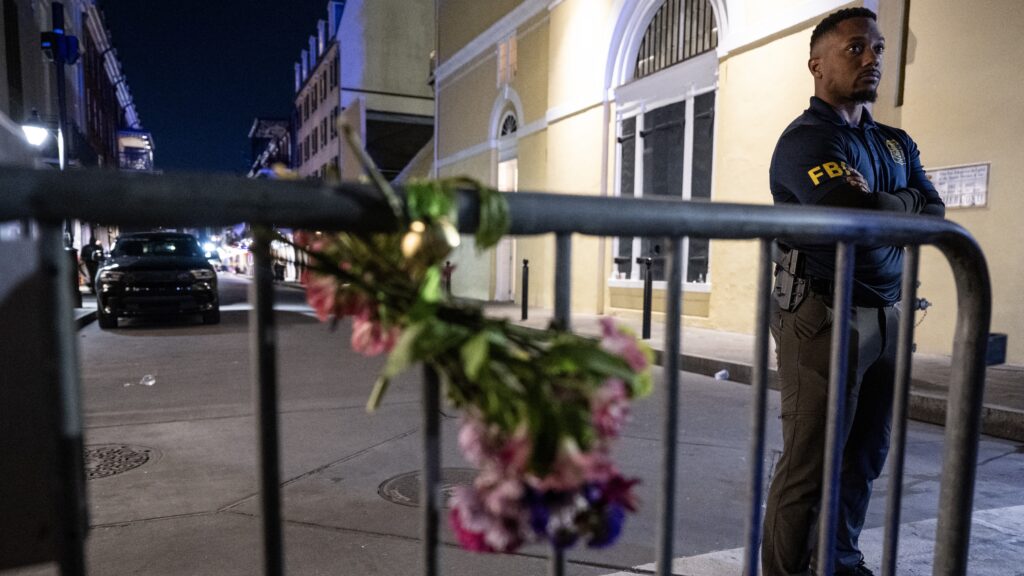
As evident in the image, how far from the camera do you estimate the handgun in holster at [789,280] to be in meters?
2.38

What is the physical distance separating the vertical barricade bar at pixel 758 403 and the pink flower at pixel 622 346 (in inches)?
24.5

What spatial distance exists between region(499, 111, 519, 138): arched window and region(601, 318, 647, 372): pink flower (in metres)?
16.2

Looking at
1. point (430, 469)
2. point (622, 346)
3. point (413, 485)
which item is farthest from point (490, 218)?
point (413, 485)

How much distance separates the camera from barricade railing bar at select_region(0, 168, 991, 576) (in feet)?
2.97

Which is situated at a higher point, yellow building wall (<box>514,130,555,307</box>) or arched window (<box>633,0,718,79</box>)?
arched window (<box>633,0,718,79</box>)

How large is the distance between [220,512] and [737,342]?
701 cm

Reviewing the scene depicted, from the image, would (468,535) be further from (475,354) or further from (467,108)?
(467,108)

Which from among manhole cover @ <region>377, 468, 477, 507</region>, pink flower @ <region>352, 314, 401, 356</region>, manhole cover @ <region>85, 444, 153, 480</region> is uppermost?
pink flower @ <region>352, 314, 401, 356</region>

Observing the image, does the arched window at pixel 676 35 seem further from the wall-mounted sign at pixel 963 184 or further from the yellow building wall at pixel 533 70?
the wall-mounted sign at pixel 963 184

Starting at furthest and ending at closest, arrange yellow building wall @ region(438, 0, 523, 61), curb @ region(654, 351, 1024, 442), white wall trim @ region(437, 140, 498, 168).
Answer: white wall trim @ region(437, 140, 498, 168)
yellow building wall @ region(438, 0, 523, 61)
curb @ region(654, 351, 1024, 442)

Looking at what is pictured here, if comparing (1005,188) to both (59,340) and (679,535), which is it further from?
(59,340)

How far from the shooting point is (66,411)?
35.7 inches

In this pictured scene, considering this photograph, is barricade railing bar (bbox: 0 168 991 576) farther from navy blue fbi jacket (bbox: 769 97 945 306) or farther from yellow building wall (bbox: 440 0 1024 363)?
yellow building wall (bbox: 440 0 1024 363)

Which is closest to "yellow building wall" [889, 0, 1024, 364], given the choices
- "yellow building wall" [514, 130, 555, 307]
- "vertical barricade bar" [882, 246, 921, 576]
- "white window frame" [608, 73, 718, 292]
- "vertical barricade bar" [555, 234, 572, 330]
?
"white window frame" [608, 73, 718, 292]
